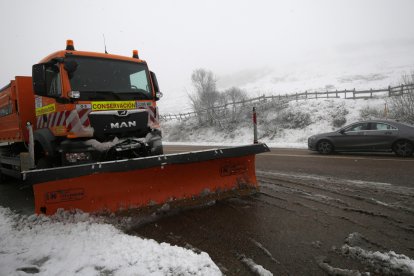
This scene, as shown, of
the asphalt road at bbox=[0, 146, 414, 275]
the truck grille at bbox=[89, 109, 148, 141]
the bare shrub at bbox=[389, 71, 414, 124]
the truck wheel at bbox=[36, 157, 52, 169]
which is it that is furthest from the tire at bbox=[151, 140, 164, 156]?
the bare shrub at bbox=[389, 71, 414, 124]

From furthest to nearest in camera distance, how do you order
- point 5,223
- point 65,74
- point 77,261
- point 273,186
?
point 273,186, point 65,74, point 5,223, point 77,261

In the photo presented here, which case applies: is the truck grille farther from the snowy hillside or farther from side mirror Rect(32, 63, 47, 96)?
the snowy hillside

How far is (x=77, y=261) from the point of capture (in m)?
3.05

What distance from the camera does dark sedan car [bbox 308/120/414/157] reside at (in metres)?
10.3

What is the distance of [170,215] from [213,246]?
1.20 meters

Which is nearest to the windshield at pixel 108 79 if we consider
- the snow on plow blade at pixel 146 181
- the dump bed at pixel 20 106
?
the snow on plow blade at pixel 146 181

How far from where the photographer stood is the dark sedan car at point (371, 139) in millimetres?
10266

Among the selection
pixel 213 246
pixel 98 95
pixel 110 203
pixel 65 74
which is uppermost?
pixel 65 74

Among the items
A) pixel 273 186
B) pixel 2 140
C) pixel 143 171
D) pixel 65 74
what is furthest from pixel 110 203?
pixel 2 140

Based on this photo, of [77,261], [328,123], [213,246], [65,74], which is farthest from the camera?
[328,123]

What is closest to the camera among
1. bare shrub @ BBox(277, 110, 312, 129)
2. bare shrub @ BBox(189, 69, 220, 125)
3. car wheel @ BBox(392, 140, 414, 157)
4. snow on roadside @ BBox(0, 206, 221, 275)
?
snow on roadside @ BBox(0, 206, 221, 275)

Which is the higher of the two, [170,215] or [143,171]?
[143,171]

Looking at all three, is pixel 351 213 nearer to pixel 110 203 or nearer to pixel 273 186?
pixel 273 186

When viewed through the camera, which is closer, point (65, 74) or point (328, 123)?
point (65, 74)
